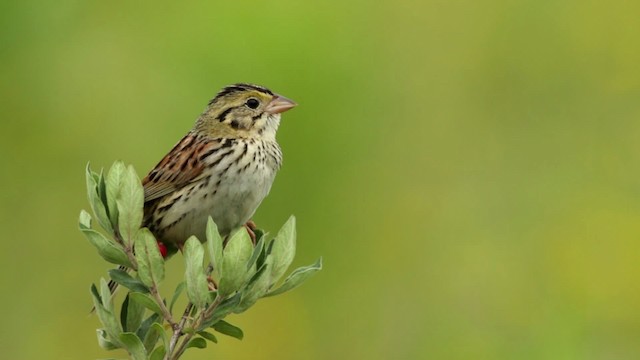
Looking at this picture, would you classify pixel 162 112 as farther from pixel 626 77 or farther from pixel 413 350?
pixel 626 77

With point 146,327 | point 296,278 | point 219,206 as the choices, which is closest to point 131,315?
point 146,327

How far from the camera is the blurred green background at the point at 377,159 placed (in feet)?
13.4

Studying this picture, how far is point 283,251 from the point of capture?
155 cm

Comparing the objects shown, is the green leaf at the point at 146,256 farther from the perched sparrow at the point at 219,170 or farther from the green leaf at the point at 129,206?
the perched sparrow at the point at 219,170

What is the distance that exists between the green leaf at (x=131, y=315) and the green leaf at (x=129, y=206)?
125 mm

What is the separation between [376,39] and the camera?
552 centimetres

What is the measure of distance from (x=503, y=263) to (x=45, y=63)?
180 centimetres

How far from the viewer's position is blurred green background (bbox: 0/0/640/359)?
409cm

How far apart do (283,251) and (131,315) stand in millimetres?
216

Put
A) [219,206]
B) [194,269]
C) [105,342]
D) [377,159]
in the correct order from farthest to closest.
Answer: [377,159], [219,206], [105,342], [194,269]

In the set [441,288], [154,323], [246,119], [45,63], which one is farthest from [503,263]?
[154,323]

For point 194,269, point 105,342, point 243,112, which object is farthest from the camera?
point 243,112

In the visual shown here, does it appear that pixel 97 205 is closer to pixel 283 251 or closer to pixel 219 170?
pixel 283 251

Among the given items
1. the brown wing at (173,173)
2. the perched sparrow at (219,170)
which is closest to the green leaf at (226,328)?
the perched sparrow at (219,170)
